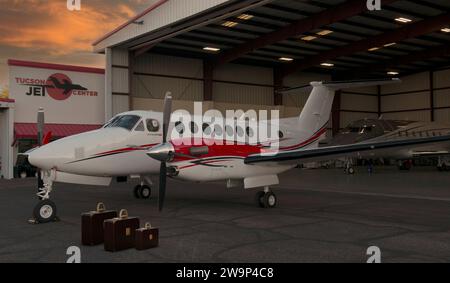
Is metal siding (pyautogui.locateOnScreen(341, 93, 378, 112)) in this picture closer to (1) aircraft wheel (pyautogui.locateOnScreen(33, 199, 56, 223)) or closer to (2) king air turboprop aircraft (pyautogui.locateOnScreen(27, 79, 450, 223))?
(2) king air turboprop aircraft (pyautogui.locateOnScreen(27, 79, 450, 223))

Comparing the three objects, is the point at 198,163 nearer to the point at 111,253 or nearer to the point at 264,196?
the point at 264,196

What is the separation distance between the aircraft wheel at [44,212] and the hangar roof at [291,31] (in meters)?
15.5

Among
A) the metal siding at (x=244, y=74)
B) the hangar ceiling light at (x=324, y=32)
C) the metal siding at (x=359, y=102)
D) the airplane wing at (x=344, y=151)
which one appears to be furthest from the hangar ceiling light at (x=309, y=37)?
the airplane wing at (x=344, y=151)

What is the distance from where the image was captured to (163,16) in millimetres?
26094

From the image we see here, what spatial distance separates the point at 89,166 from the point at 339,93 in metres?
36.2

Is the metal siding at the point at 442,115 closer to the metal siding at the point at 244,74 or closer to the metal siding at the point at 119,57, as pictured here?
the metal siding at the point at 244,74

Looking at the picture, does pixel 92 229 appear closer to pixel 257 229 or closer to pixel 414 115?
pixel 257 229

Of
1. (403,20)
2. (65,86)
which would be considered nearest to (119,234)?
(65,86)

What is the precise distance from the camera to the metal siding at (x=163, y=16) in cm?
2364

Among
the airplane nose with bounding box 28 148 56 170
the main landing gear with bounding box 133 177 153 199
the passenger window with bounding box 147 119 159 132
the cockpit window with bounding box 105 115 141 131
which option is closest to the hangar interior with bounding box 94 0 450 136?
the main landing gear with bounding box 133 177 153 199

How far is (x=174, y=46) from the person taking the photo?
107 feet

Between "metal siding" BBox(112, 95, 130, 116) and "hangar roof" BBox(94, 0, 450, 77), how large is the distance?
3454 millimetres

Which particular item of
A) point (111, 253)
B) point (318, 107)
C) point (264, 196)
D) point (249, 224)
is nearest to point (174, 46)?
point (318, 107)
